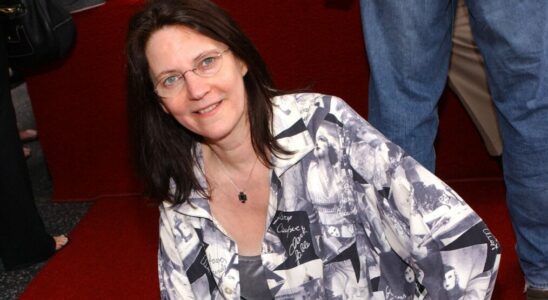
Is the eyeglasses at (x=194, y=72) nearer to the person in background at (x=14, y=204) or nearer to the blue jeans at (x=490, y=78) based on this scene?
the blue jeans at (x=490, y=78)

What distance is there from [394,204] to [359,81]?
1.18m

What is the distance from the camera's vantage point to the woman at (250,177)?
125 centimetres

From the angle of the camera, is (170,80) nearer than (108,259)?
Yes

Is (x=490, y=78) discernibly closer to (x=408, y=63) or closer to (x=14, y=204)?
(x=408, y=63)

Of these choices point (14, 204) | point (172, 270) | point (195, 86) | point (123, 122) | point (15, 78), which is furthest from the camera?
point (15, 78)

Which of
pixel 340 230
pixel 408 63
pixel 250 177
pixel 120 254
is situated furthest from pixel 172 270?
pixel 120 254

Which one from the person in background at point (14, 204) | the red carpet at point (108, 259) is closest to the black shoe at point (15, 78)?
the red carpet at point (108, 259)

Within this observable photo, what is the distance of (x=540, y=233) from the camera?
1.53 m

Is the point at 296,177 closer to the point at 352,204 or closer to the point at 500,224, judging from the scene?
the point at 352,204

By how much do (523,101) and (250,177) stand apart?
59 centimetres

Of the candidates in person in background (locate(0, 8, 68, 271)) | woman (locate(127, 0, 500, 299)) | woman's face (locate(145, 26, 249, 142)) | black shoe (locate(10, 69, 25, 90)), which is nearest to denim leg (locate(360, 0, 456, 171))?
woman (locate(127, 0, 500, 299))

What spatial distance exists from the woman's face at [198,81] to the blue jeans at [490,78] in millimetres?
336

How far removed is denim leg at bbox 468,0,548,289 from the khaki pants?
1.68 feet

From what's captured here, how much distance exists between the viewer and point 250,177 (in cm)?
145
